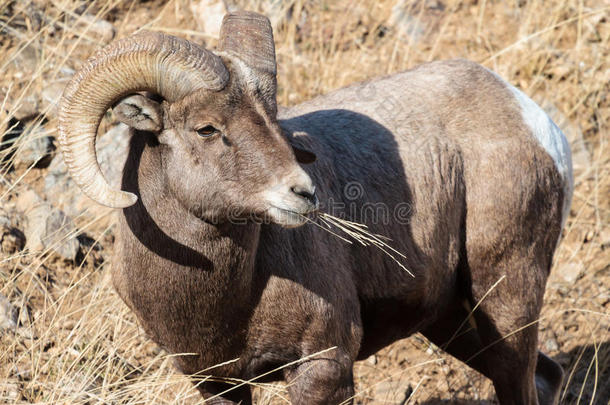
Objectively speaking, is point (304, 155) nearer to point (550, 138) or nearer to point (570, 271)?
point (550, 138)

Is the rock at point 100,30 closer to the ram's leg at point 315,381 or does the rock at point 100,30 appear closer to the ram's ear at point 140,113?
the ram's ear at point 140,113

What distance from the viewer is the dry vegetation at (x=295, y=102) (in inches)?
190

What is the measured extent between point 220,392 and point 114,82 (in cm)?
179

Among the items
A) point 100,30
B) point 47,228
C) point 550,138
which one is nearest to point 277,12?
point 100,30

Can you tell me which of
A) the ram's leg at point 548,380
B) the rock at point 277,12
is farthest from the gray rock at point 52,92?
the ram's leg at point 548,380

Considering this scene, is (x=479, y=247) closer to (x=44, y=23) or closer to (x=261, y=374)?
(x=261, y=374)

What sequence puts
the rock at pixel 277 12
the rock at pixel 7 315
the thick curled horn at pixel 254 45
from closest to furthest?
the thick curled horn at pixel 254 45 < the rock at pixel 7 315 < the rock at pixel 277 12

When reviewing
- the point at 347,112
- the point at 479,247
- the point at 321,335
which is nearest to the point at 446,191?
the point at 479,247

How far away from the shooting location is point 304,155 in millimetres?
3895

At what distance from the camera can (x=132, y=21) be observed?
8.03 meters

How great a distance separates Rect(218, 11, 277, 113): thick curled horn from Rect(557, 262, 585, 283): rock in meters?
4.33

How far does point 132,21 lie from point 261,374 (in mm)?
5065

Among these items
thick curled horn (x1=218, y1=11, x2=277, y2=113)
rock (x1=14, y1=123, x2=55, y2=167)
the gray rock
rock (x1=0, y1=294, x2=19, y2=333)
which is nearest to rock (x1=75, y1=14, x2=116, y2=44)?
the gray rock

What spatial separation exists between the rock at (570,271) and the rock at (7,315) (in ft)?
15.0
